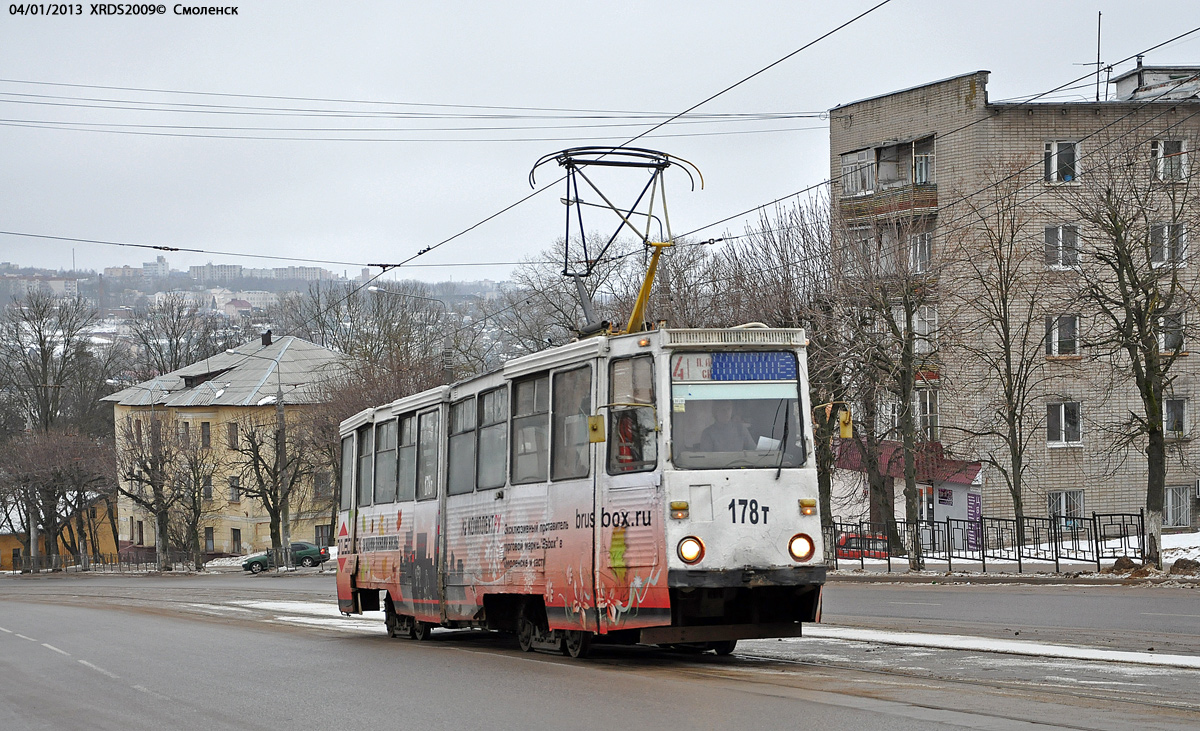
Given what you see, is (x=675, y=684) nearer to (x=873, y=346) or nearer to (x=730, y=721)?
(x=730, y=721)

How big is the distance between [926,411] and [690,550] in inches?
1265

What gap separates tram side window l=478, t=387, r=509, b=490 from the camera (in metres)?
14.3

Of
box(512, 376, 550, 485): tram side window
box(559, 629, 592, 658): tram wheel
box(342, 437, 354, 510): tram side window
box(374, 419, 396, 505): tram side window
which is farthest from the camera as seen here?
box(342, 437, 354, 510): tram side window

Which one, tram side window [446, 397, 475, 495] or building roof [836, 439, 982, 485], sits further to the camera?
building roof [836, 439, 982, 485]

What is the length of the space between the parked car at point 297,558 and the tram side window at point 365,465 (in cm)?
4062

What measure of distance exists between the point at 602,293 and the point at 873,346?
2808 cm

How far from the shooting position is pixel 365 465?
20.0 metres

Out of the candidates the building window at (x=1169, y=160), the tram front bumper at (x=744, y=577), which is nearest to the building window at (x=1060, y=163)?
the building window at (x=1169, y=160)

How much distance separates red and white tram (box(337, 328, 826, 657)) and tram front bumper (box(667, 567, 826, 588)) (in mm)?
13

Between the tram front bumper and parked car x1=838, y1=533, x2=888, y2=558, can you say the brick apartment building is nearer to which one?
parked car x1=838, y1=533, x2=888, y2=558

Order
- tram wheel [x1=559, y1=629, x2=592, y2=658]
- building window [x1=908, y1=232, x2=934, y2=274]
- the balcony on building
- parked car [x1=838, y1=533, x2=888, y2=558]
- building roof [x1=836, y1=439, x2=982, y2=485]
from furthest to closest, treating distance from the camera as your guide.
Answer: building roof [x1=836, y1=439, x2=982, y2=485] → the balcony on building → parked car [x1=838, y1=533, x2=888, y2=558] → building window [x1=908, y1=232, x2=934, y2=274] → tram wheel [x1=559, y1=629, x2=592, y2=658]

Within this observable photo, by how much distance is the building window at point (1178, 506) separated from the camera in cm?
4269

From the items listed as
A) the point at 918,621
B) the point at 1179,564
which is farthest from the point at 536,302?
the point at 918,621

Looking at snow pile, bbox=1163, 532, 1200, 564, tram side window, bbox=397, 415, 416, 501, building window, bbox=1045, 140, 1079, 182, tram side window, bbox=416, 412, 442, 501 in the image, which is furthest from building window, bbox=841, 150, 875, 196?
tram side window, bbox=416, 412, 442, 501
